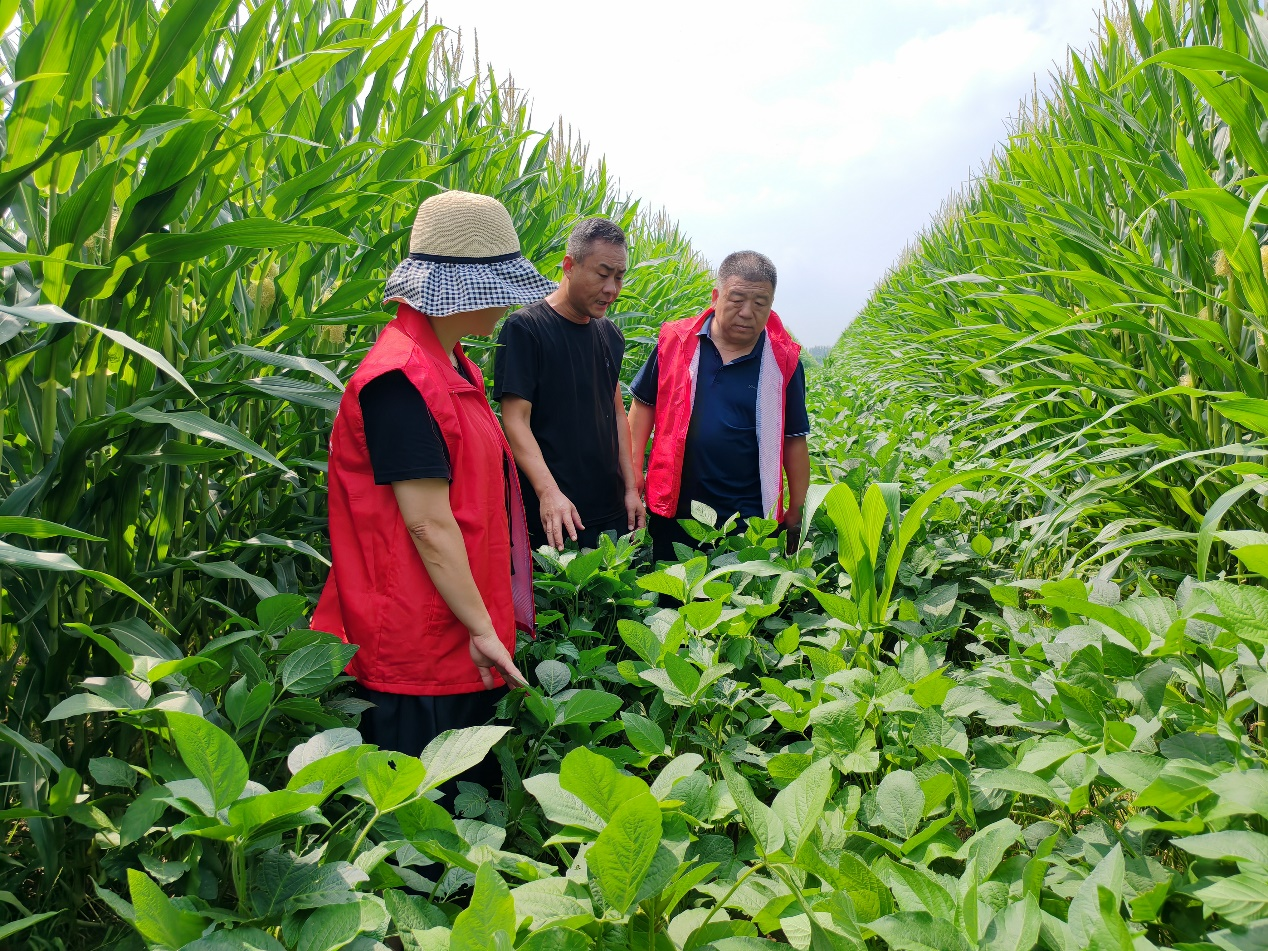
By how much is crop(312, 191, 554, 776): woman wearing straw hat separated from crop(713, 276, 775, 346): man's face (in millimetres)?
1253

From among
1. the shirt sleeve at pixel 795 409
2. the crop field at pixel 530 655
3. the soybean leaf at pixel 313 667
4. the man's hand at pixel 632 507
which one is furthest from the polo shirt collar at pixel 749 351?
the soybean leaf at pixel 313 667

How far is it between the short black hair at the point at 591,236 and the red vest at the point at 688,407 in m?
0.56

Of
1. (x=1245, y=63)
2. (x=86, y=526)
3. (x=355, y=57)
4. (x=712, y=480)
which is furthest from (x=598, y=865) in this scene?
(x=355, y=57)

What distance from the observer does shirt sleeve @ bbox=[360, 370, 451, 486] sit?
166cm

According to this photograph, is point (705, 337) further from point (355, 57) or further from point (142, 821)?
point (142, 821)

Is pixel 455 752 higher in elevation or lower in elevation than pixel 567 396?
lower

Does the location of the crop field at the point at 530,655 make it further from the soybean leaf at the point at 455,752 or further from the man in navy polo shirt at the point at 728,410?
the man in navy polo shirt at the point at 728,410

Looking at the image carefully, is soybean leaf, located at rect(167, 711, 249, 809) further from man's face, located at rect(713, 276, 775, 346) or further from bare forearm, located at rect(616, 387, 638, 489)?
man's face, located at rect(713, 276, 775, 346)

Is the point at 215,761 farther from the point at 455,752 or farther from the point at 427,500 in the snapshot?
the point at 427,500

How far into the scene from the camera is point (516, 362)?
8.82ft

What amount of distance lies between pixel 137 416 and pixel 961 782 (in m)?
1.26

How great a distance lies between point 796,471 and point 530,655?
150 cm

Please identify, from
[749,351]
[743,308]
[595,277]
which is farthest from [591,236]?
[749,351]

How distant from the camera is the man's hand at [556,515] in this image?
2504 mm
